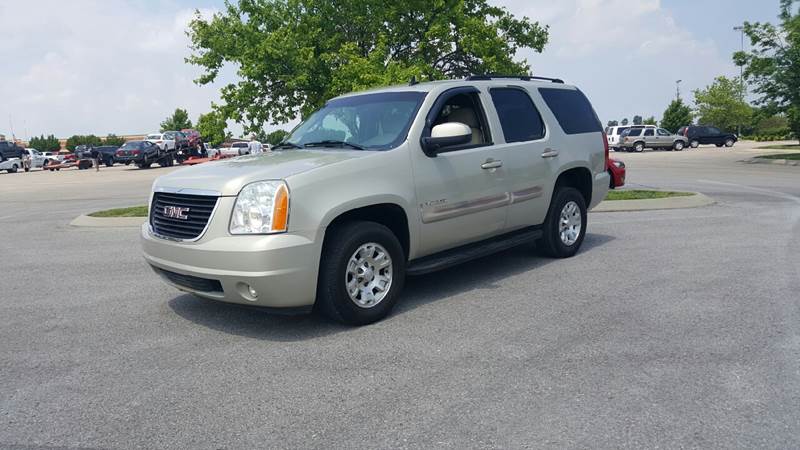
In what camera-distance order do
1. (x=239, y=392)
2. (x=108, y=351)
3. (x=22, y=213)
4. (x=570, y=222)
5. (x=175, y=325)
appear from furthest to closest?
1. (x=22, y=213)
2. (x=570, y=222)
3. (x=175, y=325)
4. (x=108, y=351)
5. (x=239, y=392)

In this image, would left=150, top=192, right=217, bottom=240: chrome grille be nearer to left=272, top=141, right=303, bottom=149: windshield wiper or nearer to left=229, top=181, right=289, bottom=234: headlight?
left=229, top=181, right=289, bottom=234: headlight

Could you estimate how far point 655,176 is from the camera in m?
20.0

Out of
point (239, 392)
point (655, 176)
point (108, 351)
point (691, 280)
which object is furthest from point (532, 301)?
point (655, 176)

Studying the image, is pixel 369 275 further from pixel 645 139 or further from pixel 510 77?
pixel 645 139

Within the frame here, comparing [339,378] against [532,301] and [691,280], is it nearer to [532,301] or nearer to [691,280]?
[532,301]

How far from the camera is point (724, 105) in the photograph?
7406cm

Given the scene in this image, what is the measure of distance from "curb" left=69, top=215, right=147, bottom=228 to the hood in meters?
6.55

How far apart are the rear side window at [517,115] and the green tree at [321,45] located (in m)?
16.4

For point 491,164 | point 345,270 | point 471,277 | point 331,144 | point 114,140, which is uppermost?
point 114,140

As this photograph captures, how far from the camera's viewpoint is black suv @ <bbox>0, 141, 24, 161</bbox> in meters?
43.8

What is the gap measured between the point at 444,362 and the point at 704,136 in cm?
4930

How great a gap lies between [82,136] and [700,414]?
4403 inches

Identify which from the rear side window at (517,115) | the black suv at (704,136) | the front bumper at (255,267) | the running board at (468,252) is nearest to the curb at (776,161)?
the black suv at (704,136)

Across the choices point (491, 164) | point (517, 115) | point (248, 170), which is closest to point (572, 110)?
point (517, 115)
